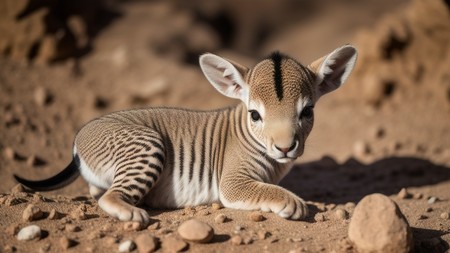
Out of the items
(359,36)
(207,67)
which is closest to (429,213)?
(207,67)

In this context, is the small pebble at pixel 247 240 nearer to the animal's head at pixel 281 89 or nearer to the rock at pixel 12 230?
the animal's head at pixel 281 89

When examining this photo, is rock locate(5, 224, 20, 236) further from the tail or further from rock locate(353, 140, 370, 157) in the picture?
rock locate(353, 140, 370, 157)

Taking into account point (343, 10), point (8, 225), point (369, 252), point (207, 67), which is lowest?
point (8, 225)

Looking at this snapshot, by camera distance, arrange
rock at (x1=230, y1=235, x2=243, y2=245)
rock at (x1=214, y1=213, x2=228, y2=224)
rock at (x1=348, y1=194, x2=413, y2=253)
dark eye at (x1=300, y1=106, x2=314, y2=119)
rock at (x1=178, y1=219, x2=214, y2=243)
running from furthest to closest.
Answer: dark eye at (x1=300, y1=106, x2=314, y2=119) < rock at (x1=214, y1=213, x2=228, y2=224) < rock at (x1=230, y1=235, x2=243, y2=245) < rock at (x1=178, y1=219, x2=214, y2=243) < rock at (x1=348, y1=194, x2=413, y2=253)

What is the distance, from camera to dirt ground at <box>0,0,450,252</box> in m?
4.89

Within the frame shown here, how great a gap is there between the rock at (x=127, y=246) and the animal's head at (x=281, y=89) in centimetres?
170

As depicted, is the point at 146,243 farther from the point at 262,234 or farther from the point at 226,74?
the point at 226,74

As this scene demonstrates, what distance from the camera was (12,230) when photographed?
15.4 feet

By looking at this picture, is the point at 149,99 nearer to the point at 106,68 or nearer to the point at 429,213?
the point at 106,68

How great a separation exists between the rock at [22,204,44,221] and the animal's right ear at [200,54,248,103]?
2325 mm

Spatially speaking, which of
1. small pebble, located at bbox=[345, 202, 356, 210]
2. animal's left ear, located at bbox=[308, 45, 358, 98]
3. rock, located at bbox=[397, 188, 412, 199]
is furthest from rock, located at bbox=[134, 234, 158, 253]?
rock, located at bbox=[397, 188, 412, 199]

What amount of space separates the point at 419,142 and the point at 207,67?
489 centimetres

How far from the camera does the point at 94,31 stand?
39.9 ft

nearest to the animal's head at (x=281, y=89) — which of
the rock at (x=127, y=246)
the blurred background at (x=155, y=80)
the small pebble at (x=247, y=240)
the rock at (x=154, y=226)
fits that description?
the small pebble at (x=247, y=240)
